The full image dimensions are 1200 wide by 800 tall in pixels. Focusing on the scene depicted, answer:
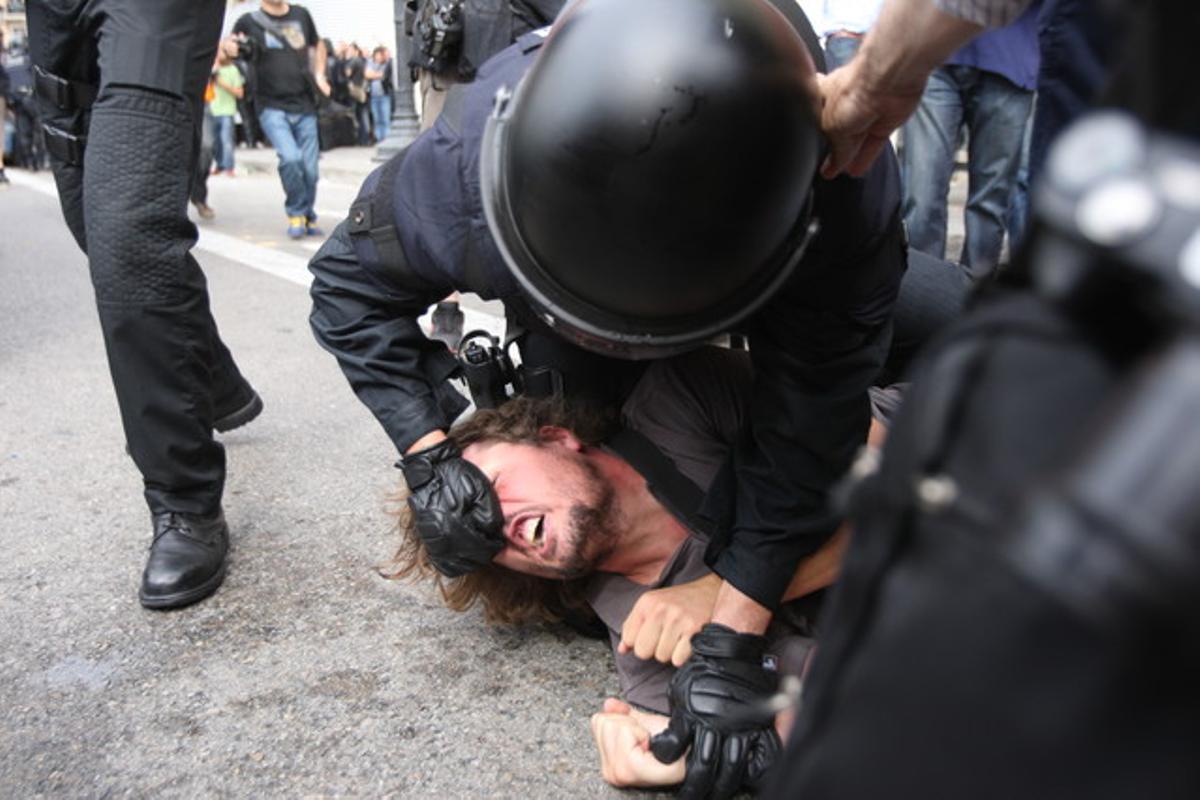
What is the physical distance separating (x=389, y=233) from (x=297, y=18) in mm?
5916

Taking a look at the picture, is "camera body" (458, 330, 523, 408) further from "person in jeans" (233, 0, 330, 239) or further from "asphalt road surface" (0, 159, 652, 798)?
"person in jeans" (233, 0, 330, 239)

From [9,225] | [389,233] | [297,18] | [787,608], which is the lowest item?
[9,225]

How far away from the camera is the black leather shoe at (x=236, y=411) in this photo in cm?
272

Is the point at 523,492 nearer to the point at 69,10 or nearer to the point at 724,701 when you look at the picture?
the point at 724,701

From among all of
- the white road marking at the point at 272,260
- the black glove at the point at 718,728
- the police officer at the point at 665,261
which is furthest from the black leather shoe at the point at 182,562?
the white road marking at the point at 272,260

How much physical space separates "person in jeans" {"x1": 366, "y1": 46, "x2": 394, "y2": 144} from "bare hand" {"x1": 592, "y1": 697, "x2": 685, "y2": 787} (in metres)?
16.0

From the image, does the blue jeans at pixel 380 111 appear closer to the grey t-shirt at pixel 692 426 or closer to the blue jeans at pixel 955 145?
the blue jeans at pixel 955 145

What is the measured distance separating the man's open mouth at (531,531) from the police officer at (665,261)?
39mm

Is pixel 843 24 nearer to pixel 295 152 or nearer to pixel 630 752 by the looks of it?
pixel 630 752

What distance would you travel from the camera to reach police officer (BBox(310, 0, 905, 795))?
4.32ft

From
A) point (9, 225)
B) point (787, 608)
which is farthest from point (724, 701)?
point (9, 225)

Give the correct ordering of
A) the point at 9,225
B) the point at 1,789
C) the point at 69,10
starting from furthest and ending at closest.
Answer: the point at 9,225, the point at 69,10, the point at 1,789

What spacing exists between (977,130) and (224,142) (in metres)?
10.1

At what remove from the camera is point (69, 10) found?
82.3 inches
